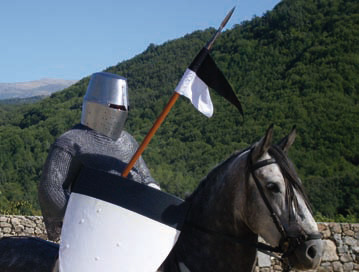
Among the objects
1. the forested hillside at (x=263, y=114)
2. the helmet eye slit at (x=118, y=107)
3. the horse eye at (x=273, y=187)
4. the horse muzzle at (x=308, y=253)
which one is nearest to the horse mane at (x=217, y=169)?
the horse eye at (x=273, y=187)

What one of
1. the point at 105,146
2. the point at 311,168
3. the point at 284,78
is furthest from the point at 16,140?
the point at 105,146

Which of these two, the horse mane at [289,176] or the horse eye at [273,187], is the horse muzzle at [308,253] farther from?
the horse eye at [273,187]

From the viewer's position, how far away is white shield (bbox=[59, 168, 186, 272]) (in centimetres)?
298

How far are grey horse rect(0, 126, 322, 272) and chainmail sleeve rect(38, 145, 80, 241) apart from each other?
22cm

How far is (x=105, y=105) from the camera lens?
400 cm

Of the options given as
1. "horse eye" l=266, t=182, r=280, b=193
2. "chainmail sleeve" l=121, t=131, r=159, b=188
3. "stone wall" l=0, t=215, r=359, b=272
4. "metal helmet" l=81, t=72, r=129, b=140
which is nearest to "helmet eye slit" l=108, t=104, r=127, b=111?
"metal helmet" l=81, t=72, r=129, b=140

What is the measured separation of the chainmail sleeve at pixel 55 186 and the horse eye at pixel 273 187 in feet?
4.01

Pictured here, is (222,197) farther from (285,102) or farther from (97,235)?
(285,102)

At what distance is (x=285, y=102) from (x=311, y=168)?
11789 millimetres

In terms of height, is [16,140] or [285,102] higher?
[285,102]

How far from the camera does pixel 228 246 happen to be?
3.35 m

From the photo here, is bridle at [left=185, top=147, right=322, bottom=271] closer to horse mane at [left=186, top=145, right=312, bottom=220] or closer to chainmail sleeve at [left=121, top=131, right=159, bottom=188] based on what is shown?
horse mane at [left=186, top=145, right=312, bottom=220]

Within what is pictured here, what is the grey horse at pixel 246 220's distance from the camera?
311 centimetres

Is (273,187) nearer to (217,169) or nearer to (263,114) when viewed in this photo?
(217,169)
